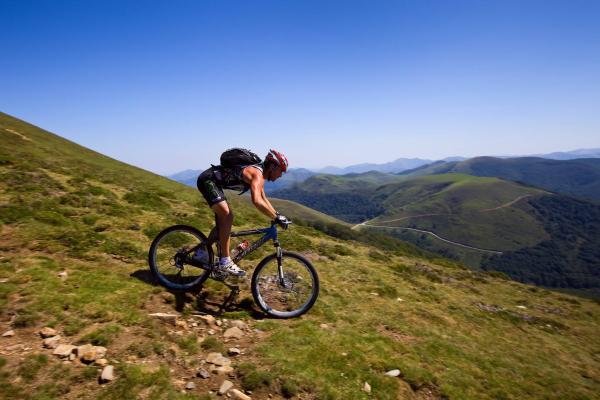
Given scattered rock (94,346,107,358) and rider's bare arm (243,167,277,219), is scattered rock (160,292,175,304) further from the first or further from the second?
rider's bare arm (243,167,277,219)

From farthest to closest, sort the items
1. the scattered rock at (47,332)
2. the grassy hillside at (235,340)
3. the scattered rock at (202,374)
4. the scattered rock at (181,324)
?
the scattered rock at (181,324) < the scattered rock at (47,332) < the scattered rock at (202,374) < the grassy hillside at (235,340)

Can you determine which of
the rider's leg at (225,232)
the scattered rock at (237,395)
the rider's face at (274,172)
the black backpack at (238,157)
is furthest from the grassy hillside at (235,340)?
the black backpack at (238,157)

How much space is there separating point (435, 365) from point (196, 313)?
6521mm

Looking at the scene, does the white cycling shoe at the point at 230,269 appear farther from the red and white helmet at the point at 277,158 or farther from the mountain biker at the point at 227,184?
the red and white helmet at the point at 277,158

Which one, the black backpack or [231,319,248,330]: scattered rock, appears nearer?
[231,319,248,330]: scattered rock

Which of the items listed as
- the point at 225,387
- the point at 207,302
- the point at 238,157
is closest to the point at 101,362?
the point at 225,387

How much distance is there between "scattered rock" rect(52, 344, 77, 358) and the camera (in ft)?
20.5

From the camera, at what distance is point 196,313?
8.86m

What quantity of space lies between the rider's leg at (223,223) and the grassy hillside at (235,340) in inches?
69.3

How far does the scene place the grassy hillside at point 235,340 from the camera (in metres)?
6.41

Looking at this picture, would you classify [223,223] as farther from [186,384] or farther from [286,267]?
[186,384]

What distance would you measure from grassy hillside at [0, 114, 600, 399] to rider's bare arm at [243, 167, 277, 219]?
3037mm

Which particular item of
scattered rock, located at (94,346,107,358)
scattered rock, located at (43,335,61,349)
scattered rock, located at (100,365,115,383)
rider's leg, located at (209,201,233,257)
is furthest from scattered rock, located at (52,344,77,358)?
rider's leg, located at (209,201,233,257)

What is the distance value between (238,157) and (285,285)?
3.99 metres
